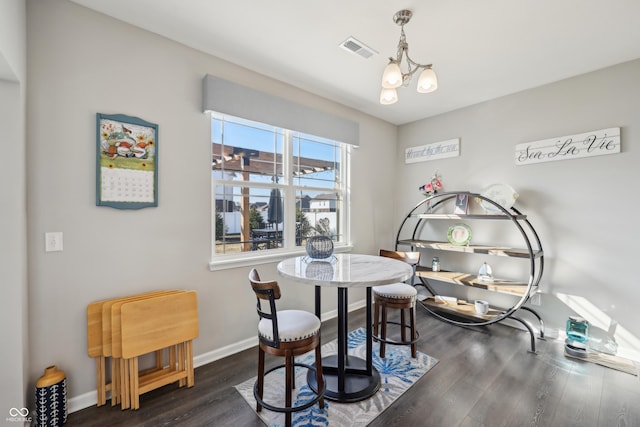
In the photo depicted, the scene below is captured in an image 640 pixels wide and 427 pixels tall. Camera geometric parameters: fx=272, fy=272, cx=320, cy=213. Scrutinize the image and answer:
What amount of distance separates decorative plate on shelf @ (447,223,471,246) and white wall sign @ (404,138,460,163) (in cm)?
96

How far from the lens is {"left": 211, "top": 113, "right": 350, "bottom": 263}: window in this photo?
2.54 metres

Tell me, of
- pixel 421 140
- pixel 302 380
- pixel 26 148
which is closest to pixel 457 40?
pixel 421 140

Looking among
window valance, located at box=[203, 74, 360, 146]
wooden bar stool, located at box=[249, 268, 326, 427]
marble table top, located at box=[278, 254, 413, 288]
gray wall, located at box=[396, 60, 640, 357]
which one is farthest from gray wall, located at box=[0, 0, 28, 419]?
gray wall, located at box=[396, 60, 640, 357]

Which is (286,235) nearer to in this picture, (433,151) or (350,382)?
(350,382)

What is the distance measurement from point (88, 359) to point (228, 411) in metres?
1.01

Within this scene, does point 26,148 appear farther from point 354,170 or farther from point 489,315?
point 489,315

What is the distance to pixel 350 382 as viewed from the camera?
201 centimetres

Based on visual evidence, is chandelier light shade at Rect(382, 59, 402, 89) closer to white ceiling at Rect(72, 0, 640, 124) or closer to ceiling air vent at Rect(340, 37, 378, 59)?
white ceiling at Rect(72, 0, 640, 124)

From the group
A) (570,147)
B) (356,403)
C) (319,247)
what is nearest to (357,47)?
(319,247)

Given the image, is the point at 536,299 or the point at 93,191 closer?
the point at 93,191

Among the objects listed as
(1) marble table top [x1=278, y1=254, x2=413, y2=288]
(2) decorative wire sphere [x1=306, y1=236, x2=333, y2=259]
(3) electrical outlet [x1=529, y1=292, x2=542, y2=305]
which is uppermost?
(2) decorative wire sphere [x1=306, y1=236, x2=333, y2=259]

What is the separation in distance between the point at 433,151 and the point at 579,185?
157cm

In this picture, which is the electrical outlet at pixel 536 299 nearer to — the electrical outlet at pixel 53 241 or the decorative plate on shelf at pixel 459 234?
the decorative plate on shelf at pixel 459 234

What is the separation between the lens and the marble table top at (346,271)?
160cm
